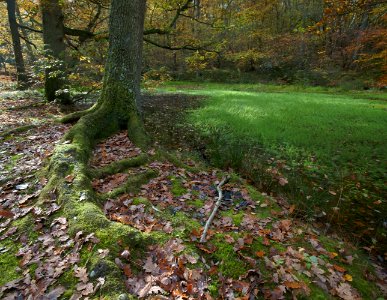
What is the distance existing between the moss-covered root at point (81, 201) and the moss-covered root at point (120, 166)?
12.6 inches

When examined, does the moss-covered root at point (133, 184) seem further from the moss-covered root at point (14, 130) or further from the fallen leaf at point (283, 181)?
the moss-covered root at point (14, 130)

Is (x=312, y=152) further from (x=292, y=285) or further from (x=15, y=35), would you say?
(x=15, y=35)

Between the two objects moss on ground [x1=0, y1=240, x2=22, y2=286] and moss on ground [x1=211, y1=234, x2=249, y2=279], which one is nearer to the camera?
moss on ground [x1=0, y1=240, x2=22, y2=286]

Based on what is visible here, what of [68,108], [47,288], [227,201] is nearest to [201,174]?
[227,201]

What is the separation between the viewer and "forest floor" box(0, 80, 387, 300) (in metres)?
2.84

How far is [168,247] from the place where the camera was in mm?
3400

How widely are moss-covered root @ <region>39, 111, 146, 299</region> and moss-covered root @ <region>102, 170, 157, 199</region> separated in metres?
0.40

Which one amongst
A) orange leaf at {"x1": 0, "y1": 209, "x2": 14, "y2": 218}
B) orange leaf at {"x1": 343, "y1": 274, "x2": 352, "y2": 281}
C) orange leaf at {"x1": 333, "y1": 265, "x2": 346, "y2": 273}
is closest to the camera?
orange leaf at {"x1": 343, "y1": 274, "x2": 352, "y2": 281}

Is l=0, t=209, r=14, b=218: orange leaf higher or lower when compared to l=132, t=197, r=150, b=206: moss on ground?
higher

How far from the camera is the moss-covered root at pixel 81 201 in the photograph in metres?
2.84

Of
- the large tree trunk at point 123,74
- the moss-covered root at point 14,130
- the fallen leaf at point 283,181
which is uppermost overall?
the large tree trunk at point 123,74

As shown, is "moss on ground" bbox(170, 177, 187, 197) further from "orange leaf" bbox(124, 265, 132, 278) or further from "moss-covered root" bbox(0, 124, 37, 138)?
"moss-covered root" bbox(0, 124, 37, 138)

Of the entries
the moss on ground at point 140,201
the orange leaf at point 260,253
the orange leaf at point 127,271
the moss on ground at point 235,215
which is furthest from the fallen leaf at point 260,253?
the moss on ground at point 140,201

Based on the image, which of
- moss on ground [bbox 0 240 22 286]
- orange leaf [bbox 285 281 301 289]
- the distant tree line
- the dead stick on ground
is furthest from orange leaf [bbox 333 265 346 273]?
the distant tree line
